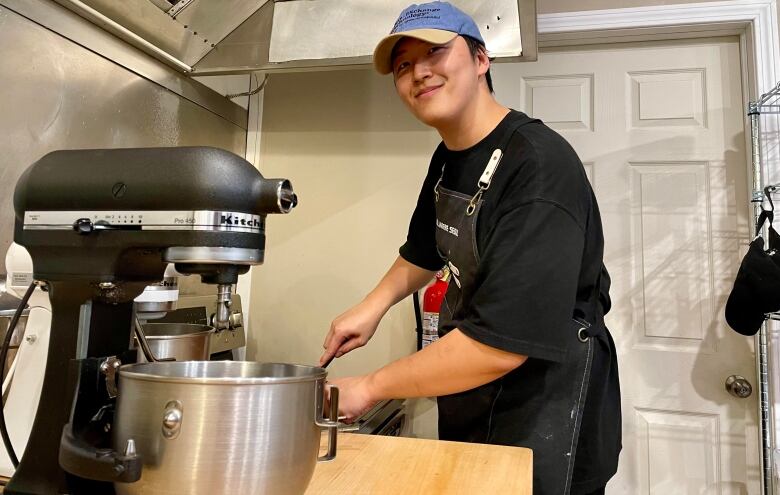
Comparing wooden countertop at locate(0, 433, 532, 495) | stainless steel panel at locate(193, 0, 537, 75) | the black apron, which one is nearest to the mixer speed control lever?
wooden countertop at locate(0, 433, 532, 495)

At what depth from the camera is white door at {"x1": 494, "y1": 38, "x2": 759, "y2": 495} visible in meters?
1.44

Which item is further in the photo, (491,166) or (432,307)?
(432,307)

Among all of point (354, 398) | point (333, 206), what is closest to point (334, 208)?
point (333, 206)

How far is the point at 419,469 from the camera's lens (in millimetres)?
561

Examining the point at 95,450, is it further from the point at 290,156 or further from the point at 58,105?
the point at 290,156

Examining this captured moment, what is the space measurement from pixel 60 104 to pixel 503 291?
1.06 m

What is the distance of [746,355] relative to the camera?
1.43 metres

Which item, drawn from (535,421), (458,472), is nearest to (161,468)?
(458,472)

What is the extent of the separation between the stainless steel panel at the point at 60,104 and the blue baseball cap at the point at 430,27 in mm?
726

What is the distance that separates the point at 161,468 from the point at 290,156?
4.97ft

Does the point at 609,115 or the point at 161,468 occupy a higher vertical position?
the point at 609,115

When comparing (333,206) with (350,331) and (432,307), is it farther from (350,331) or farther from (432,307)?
(350,331)

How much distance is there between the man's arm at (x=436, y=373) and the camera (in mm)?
676

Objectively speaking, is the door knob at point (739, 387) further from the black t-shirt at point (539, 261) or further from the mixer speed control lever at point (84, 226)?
the mixer speed control lever at point (84, 226)
